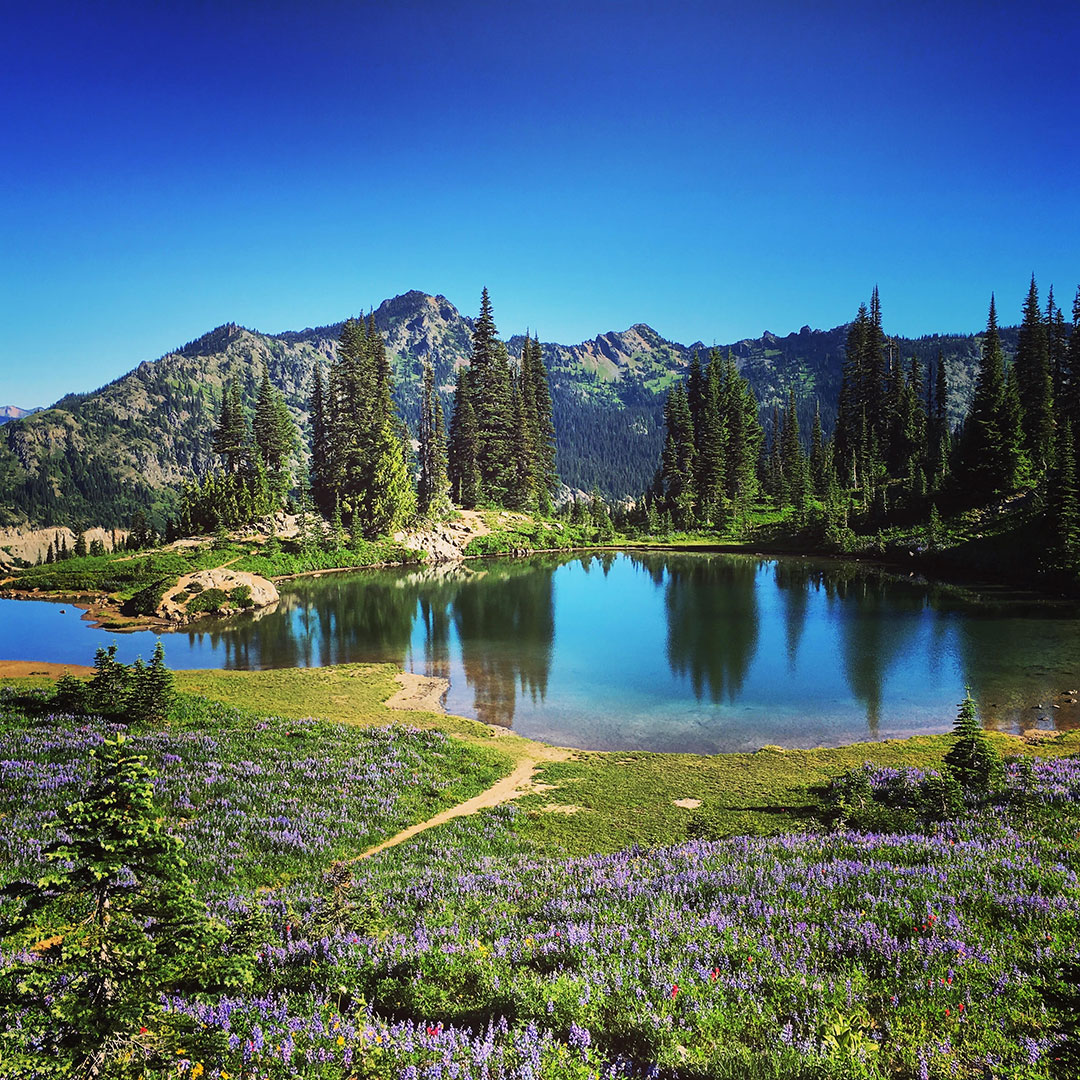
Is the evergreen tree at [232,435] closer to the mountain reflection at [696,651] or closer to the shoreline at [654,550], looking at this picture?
the shoreline at [654,550]

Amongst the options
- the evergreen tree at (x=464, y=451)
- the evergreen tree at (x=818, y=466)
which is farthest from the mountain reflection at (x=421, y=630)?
the evergreen tree at (x=818, y=466)

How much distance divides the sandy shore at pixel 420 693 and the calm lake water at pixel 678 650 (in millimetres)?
628

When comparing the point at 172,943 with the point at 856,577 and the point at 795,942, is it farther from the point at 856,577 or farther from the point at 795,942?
the point at 856,577

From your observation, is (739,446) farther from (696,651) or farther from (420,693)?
(420,693)

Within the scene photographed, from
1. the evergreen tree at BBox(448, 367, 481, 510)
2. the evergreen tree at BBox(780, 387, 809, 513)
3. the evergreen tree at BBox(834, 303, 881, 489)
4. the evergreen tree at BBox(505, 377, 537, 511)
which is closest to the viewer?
the evergreen tree at BBox(780, 387, 809, 513)

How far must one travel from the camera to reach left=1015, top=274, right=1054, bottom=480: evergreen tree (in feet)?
226

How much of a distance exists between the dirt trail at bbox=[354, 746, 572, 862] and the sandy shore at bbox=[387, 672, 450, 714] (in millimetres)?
6365

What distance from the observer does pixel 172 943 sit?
456cm

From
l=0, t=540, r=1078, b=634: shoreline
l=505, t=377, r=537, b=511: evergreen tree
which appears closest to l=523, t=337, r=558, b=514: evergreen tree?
l=505, t=377, r=537, b=511: evergreen tree

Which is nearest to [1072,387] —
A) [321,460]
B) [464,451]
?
[464,451]

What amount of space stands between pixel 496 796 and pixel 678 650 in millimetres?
19221

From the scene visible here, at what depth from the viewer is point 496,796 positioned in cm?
1728

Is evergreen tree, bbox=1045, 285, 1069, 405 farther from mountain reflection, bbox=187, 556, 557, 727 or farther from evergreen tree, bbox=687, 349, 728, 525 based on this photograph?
mountain reflection, bbox=187, 556, 557, 727

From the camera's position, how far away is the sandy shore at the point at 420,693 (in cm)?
2642
